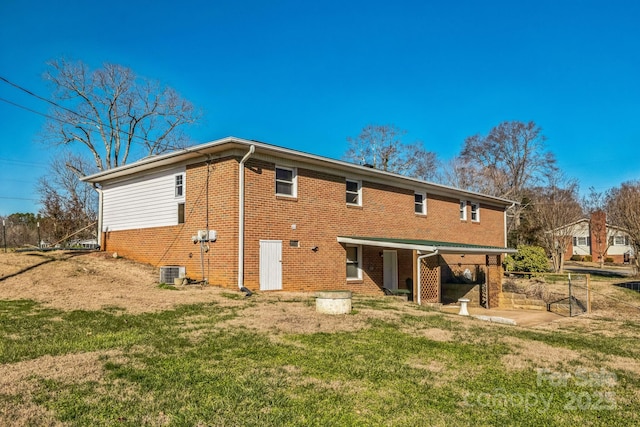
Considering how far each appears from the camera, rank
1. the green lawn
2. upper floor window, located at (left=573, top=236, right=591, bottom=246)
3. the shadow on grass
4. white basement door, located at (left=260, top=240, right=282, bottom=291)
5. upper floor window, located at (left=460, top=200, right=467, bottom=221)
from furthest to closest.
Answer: upper floor window, located at (left=573, top=236, right=591, bottom=246) < upper floor window, located at (left=460, top=200, right=467, bottom=221) < the shadow on grass < white basement door, located at (left=260, top=240, right=282, bottom=291) < the green lawn

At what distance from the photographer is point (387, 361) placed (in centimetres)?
666

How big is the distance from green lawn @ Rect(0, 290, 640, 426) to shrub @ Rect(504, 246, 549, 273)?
59.0ft

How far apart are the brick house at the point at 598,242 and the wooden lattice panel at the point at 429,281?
28.9 metres

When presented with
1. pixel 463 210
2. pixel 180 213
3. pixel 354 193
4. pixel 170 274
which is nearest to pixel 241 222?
pixel 170 274

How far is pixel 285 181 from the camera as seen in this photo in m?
15.6

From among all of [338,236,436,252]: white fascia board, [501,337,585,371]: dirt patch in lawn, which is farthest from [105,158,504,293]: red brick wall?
[501,337,585,371]: dirt patch in lawn

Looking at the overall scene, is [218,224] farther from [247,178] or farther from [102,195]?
[102,195]

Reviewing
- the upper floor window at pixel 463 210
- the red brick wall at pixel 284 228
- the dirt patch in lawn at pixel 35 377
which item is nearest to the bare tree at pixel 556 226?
the upper floor window at pixel 463 210

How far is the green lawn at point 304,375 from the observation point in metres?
4.58

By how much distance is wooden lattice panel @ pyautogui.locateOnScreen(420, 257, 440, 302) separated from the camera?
17531 millimetres

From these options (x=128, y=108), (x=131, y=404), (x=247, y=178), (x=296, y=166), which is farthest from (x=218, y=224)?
(x=128, y=108)

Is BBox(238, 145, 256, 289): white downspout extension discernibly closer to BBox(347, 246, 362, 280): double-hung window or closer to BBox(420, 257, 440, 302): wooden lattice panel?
BBox(347, 246, 362, 280): double-hung window

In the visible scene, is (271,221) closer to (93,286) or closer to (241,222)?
(241,222)

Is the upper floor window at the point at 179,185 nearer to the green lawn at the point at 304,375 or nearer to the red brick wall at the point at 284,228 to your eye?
the red brick wall at the point at 284,228
